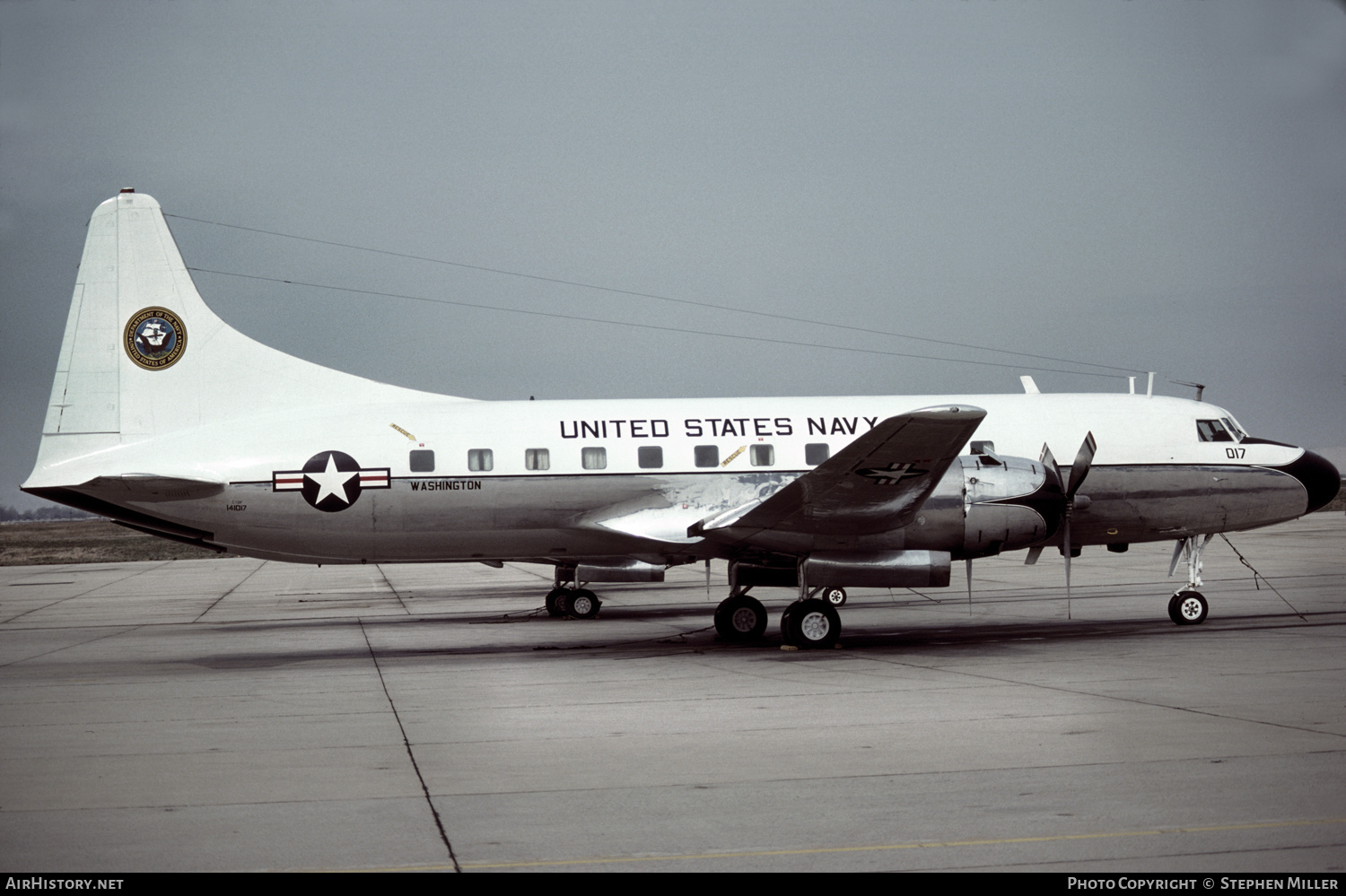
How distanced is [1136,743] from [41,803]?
27.3 ft

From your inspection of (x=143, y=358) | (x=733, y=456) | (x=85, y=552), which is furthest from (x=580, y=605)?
(x=85, y=552)

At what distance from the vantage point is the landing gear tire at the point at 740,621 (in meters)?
18.1

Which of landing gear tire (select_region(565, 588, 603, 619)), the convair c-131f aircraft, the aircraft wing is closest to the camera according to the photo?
the aircraft wing

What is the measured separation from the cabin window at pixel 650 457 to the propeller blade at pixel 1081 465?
6414 mm

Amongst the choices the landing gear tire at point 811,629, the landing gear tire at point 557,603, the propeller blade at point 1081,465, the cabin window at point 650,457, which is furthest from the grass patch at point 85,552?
the propeller blade at point 1081,465

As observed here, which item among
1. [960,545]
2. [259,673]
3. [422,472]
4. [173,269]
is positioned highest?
[173,269]

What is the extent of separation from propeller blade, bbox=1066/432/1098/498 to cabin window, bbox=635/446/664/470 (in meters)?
6.41

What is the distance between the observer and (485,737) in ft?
34.0

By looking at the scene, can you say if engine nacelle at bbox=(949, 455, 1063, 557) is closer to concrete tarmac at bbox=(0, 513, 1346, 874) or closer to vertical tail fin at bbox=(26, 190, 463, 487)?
concrete tarmac at bbox=(0, 513, 1346, 874)

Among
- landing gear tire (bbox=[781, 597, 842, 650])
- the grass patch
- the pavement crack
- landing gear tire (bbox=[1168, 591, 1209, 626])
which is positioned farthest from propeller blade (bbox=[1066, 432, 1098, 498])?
the grass patch

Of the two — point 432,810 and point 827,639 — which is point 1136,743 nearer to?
point 432,810

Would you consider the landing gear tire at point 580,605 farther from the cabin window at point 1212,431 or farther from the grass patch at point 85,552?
the grass patch at point 85,552

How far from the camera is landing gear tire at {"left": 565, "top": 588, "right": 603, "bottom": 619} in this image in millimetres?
23750
